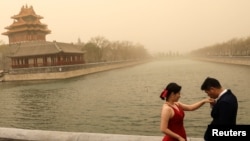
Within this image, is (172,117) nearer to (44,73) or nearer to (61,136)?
(61,136)

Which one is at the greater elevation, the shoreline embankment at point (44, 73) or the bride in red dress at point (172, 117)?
the bride in red dress at point (172, 117)

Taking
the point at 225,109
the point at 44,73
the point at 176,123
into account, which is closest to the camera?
the point at 225,109

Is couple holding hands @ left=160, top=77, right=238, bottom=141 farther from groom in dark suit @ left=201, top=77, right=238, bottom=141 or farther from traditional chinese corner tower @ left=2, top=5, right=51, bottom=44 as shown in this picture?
traditional chinese corner tower @ left=2, top=5, right=51, bottom=44

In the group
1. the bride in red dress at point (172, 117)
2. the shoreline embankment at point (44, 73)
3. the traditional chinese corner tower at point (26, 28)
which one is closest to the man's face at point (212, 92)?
the bride in red dress at point (172, 117)

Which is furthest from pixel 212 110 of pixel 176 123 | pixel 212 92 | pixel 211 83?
pixel 176 123

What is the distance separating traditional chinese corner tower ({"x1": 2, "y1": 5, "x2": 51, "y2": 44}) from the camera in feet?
208

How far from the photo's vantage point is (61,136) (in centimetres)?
410

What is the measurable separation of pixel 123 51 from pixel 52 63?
55066 millimetres

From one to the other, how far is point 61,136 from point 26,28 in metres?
62.9

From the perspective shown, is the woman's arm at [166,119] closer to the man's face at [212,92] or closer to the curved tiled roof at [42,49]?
the man's face at [212,92]

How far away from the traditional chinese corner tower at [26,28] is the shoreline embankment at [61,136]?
62.3 m

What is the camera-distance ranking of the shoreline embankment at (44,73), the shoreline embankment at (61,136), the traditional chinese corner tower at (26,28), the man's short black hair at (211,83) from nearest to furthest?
the man's short black hair at (211,83)
the shoreline embankment at (61,136)
the shoreline embankment at (44,73)
the traditional chinese corner tower at (26,28)

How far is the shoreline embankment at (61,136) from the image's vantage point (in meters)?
3.83

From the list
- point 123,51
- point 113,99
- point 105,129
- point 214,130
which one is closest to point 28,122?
point 105,129
